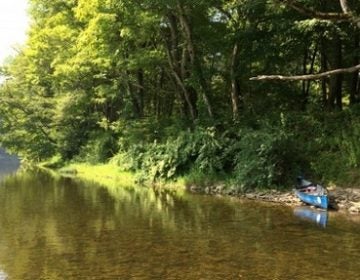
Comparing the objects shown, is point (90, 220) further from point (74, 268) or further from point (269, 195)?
point (269, 195)

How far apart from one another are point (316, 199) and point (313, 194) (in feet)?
0.77

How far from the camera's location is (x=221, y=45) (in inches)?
1062

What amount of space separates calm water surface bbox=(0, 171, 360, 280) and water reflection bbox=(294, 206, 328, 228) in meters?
0.25

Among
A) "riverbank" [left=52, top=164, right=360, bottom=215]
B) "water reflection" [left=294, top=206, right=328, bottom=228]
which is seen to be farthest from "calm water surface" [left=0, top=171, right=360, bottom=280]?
"riverbank" [left=52, top=164, right=360, bottom=215]

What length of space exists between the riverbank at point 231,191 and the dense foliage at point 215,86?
563mm

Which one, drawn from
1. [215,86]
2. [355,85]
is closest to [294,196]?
[355,85]

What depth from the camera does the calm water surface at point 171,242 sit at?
10.8 meters

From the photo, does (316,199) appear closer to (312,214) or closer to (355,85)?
(312,214)

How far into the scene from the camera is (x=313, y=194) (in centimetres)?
1830

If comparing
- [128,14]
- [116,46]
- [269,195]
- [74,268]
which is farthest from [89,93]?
[74,268]

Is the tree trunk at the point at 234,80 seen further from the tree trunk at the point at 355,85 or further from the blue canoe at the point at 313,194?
the blue canoe at the point at 313,194

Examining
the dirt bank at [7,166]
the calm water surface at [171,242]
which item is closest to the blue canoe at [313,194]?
the calm water surface at [171,242]

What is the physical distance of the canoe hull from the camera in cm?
1789

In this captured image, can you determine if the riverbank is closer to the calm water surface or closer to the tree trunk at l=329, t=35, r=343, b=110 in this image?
the calm water surface
